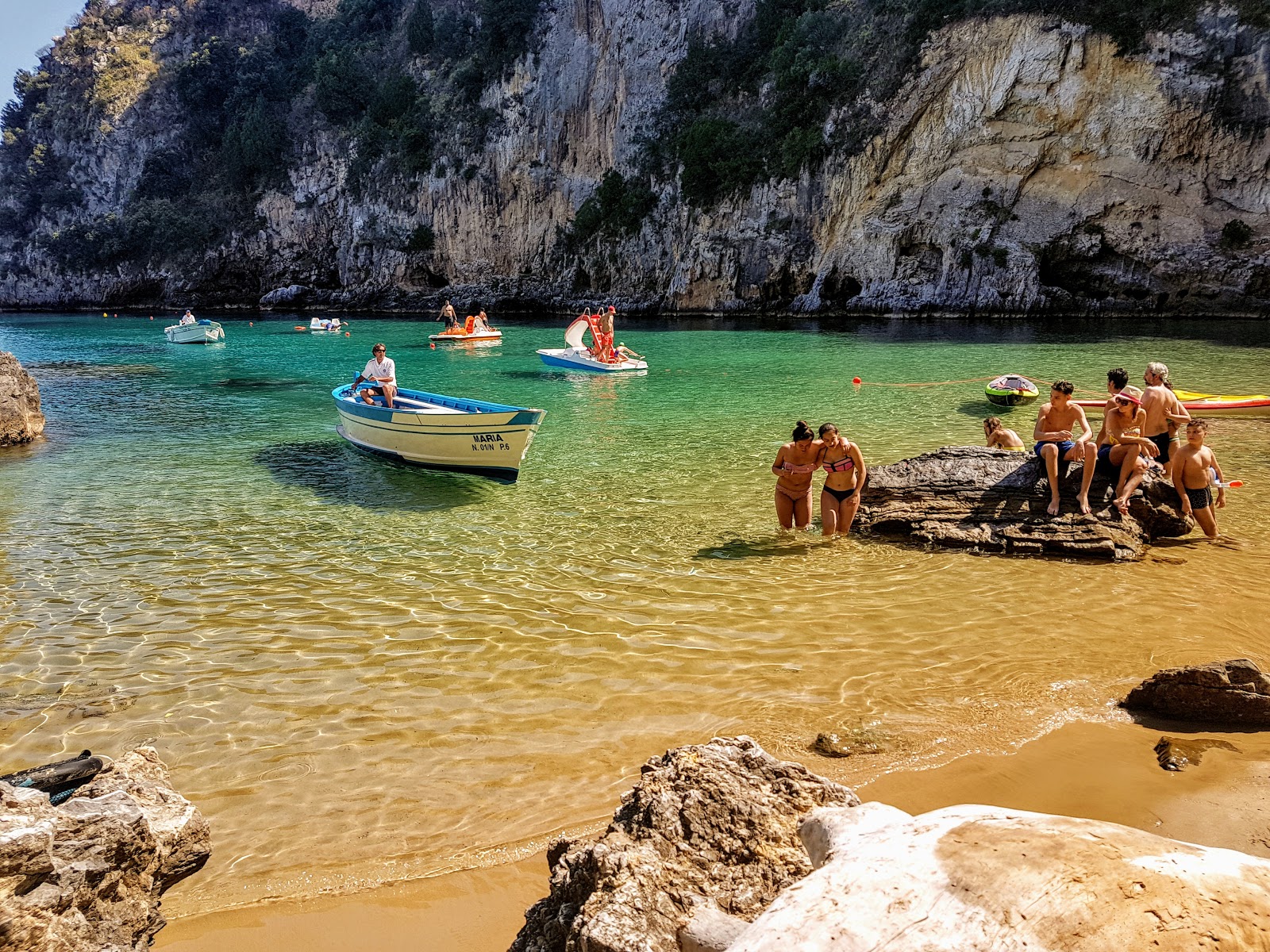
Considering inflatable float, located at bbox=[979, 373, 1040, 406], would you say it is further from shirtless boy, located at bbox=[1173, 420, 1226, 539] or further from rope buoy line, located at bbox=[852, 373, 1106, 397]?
shirtless boy, located at bbox=[1173, 420, 1226, 539]

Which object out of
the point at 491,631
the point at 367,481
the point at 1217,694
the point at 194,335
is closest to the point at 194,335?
the point at 194,335

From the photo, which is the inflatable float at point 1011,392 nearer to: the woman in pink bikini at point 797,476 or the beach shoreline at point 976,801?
the woman in pink bikini at point 797,476

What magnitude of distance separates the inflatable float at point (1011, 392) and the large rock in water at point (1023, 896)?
14306 millimetres

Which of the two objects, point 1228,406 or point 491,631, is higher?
point 1228,406

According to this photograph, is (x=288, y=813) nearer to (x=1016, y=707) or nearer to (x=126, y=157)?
(x=1016, y=707)

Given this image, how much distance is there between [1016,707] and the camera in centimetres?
454

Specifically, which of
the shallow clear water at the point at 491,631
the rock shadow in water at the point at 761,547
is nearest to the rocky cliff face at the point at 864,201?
the shallow clear water at the point at 491,631

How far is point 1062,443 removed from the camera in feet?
24.8

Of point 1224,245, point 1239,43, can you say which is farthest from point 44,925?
point 1239,43

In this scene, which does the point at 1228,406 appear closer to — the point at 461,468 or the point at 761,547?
the point at 761,547

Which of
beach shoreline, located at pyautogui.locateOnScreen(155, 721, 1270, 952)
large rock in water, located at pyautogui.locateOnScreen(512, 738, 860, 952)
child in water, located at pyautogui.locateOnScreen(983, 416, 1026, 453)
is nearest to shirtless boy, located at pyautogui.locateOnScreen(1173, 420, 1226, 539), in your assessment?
child in water, located at pyautogui.locateOnScreen(983, 416, 1026, 453)

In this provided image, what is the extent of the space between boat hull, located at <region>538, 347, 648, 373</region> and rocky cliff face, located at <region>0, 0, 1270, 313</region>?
22375 millimetres

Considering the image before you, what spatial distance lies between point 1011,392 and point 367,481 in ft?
38.2

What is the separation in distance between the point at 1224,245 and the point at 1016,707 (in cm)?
3732
